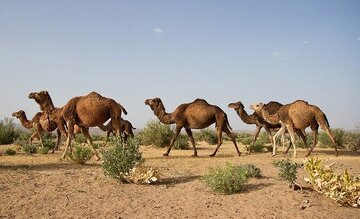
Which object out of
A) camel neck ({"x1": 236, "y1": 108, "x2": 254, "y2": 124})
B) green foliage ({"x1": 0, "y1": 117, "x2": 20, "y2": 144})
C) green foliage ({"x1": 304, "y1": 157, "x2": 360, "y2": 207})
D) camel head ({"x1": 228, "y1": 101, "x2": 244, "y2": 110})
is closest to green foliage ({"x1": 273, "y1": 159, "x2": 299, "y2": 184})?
green foliage ({"x1": 304, "y1": 157, "x2": 360, "y2": 207})

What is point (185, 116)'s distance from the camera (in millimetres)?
15945

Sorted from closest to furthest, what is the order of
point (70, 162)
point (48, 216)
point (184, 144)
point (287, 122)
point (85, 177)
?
point (48, 216)
point (85, 177)
point (70, 162)
point (287, 122)
point (184, 144)

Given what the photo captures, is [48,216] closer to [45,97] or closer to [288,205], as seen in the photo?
[288,205]

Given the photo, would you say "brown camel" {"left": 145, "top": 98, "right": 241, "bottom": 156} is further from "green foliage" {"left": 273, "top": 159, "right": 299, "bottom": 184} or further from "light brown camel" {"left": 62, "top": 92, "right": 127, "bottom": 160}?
"green foliage" {"left": 273, "top": 159, "right": 299, "bottom": 184}

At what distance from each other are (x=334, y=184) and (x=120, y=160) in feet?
15.0

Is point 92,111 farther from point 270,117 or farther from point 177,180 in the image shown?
point 270,117

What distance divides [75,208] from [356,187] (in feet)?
16.5

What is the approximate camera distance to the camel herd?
13281 mm

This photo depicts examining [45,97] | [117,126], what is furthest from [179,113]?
[45,97]

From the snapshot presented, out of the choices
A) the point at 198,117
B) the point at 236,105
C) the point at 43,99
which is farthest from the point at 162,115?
the point at 43,99

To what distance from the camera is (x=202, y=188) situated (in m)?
8.11

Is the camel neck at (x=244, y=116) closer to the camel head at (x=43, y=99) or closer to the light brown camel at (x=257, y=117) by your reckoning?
the light brown camel at (x=257, y=117)

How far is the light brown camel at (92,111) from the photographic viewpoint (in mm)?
13172

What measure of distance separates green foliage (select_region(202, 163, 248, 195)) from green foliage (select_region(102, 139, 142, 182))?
185 centimetres
